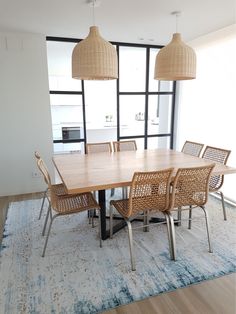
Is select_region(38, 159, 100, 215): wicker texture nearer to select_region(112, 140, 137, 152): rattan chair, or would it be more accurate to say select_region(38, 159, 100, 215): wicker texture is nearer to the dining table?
the dining table

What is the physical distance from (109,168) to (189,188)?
809 millimetres

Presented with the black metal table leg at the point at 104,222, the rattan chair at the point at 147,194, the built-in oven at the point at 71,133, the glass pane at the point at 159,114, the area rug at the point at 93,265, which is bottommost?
the area rug at the point at 93,265

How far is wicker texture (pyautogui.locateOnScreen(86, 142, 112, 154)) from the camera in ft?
11.2

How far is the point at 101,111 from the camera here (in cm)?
442

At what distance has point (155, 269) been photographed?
2055 millimetres

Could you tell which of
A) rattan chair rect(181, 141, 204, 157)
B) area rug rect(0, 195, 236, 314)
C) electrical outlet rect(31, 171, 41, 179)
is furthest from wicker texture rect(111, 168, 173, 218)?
electrical outlet rect(31, 171, 41, 179)

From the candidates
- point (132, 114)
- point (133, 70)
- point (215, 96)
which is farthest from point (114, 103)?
point (215, 96)

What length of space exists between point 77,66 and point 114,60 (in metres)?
0.33

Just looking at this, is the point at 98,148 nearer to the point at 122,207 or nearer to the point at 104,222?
the point at 104,222

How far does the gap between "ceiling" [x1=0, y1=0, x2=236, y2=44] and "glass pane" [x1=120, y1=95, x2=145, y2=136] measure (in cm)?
111

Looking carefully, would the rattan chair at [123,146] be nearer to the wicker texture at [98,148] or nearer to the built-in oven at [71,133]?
the wicker texture at [98,148]

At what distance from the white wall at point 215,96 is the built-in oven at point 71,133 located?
A: 2009 millimetres

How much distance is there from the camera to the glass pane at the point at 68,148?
412 centimetres

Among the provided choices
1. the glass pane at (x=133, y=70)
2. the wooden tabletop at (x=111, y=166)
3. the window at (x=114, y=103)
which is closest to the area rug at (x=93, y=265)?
the wooden tabletop at (x=111, y=166)
